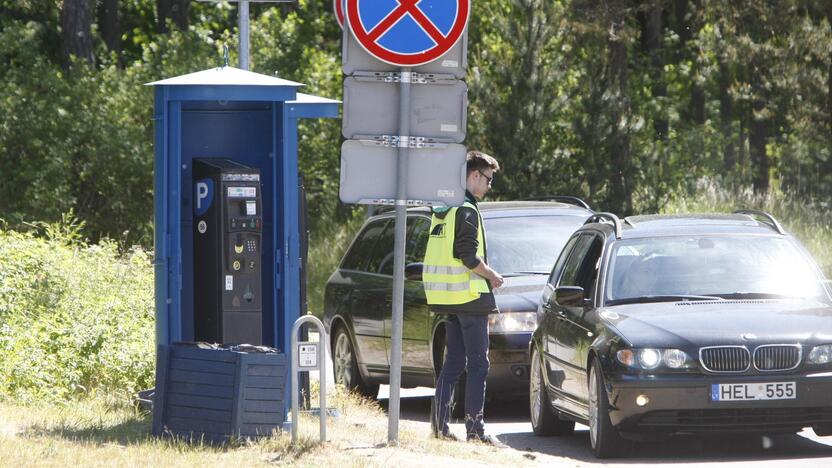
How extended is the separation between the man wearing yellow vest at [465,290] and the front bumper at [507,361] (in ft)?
5.96

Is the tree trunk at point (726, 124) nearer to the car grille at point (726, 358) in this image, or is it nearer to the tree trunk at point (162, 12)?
the tree trunk at point (162, 12)

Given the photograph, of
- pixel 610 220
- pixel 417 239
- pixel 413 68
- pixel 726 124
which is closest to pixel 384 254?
pixel 417 239

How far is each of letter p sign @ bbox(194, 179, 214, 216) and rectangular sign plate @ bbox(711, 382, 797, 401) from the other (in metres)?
3.82

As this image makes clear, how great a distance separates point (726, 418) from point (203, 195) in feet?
13.2

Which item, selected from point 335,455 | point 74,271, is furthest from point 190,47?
point 335,455

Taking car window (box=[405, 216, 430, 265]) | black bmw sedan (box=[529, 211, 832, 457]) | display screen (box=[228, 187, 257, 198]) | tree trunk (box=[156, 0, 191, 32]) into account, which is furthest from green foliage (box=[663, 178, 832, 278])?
tree trunk (box=[156, 0, 191, 32])

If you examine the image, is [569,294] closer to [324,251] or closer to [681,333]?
[681,333]

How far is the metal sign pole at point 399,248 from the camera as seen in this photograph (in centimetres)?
898

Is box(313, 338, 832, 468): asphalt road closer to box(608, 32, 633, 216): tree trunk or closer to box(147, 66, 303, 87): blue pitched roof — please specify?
box(147, 66, 303, 87): blue pitched roof

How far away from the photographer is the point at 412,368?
13000 mm

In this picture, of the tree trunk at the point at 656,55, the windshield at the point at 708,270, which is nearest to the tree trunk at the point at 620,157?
the windshield at the point at 708,270

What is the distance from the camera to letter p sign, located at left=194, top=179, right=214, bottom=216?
35.0 feet

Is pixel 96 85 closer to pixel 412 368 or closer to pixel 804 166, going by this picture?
pixel 412 368

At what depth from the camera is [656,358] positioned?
9359 millimetres
